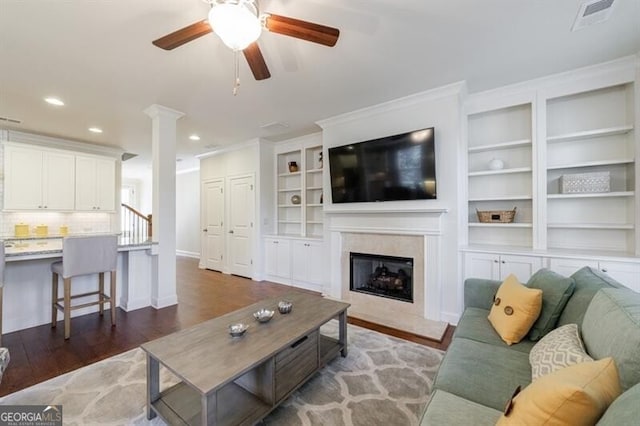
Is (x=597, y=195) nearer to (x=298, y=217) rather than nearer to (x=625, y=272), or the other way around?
(x=625, y=272)

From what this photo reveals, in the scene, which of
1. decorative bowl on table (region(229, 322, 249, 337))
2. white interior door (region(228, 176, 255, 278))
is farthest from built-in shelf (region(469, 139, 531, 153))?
white interior door (region(228, 176, 255, 278))

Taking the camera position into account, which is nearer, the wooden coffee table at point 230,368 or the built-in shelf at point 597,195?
the wooden coffee table at point 230,368

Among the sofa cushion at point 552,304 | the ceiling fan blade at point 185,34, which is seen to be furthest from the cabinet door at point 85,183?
the sofa cushion at point 552,304

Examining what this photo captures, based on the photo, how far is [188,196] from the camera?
817 centimetres

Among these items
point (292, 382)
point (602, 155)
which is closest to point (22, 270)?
point (292, 382)

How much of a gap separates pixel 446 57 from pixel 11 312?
506 centimetres

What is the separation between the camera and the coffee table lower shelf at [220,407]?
1458mm

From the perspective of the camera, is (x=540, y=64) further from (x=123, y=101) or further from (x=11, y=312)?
(x=11, y=312)

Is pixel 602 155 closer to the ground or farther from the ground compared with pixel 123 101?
closer to the ground

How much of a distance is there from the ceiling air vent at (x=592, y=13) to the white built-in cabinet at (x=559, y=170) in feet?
2.86

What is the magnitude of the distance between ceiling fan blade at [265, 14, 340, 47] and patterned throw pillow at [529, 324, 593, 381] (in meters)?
1.96

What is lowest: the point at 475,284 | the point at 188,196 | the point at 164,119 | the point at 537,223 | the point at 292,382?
the point at 292,382

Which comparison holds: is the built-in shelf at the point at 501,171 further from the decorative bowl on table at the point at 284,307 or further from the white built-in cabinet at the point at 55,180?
the white built-in cabinet at the point at 55,180

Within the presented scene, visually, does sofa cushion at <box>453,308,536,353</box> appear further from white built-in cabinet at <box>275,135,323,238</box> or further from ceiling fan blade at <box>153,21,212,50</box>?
white built-in cabinet at <box>275,135,323,238</box>
